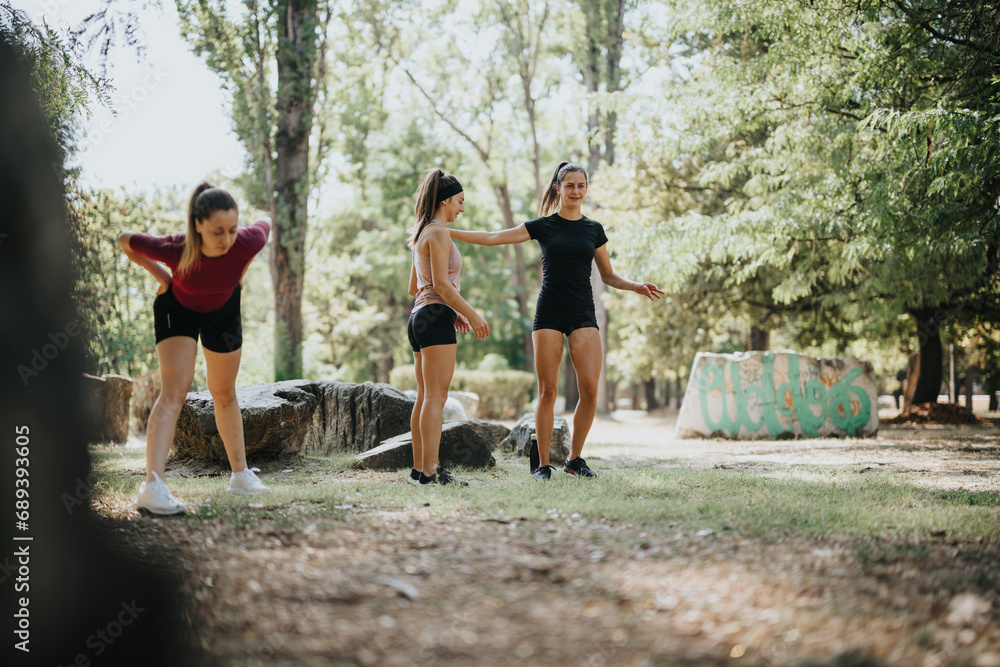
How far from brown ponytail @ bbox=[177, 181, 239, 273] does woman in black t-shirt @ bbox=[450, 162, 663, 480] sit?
A: 1.73 metres

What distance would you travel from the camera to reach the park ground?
→ 2.00 metres

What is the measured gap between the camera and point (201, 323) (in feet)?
12.8

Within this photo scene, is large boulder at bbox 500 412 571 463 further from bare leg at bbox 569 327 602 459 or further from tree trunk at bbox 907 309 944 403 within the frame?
tree trunk at bbox 907 309 944 403

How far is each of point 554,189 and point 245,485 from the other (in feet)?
9.95

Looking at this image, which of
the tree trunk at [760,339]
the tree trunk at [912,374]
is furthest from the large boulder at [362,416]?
the tree trunk at [912,374]

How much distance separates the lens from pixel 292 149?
12383mm

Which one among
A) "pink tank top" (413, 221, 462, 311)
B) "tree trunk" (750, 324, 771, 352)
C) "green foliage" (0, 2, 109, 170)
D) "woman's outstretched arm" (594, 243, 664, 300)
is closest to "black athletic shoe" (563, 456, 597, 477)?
"woman's outstretched arm" (594, 243, 664, 300)

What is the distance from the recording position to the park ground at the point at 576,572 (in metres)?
2.00

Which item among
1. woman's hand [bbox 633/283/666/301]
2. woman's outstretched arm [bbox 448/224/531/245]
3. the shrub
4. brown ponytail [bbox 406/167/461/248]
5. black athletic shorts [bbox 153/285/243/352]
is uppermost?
brown ponytail [bbox 406/167/461/248]

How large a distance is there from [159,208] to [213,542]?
1400 centimetres

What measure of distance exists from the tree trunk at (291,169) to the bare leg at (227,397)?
8.52 metres

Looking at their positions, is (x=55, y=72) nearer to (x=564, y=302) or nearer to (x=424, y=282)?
(x=424, y=282)

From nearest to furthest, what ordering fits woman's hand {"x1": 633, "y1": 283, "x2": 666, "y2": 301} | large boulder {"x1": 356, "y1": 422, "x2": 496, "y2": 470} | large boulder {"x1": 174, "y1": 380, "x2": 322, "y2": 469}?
woman's hand {"x1": 633, "y1": 283, "x2": 666, "y2": 301}
large boulder {"x1": 174, "y1": 380, "x2": 322, "y2": 469}
large boulder {"x1": 356, "y1": 422, "x2": 496, "y2": 470}

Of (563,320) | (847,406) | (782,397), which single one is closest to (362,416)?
(563,320)
